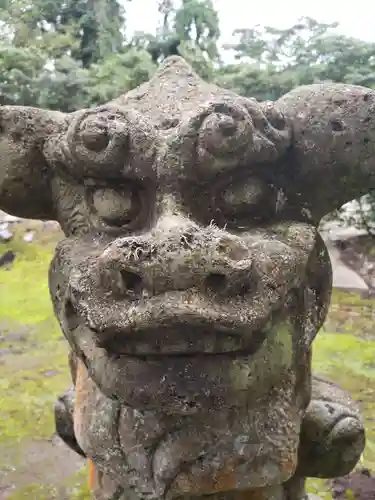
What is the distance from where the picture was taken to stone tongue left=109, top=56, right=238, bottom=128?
1.05 m

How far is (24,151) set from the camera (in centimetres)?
112

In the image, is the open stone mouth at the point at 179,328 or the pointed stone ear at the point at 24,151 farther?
the pointed stone ear at the point at 24,151

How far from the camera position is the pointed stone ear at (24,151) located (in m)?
1.12

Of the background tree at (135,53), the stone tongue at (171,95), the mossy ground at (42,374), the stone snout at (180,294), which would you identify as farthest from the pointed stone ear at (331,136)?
the background tree at (135,53)

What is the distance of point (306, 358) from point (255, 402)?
6.0 inches

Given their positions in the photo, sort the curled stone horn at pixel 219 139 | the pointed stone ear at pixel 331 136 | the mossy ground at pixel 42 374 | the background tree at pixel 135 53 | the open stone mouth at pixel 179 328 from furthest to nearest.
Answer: the background tree at pixel 135 53 → the mossy ground at pixel 42 374 → the pointed stone ear at pixel 331 136 → the curled stone horn at pixel 219 139 → the open stone mouth at pixel 179 328

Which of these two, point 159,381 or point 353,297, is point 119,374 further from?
point 353,297

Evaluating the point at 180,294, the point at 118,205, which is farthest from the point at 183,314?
the point at 118,205

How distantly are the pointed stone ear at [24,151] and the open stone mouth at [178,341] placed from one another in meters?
0.35

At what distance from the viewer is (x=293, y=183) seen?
1118 millimetres

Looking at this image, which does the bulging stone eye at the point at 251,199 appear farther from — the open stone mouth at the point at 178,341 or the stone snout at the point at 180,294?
the open stone mouth at the point at 178,341

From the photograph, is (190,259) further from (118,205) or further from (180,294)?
(118,205)

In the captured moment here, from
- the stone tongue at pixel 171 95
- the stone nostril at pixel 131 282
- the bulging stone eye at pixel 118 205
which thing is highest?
the stone tongue at pixel 171 95

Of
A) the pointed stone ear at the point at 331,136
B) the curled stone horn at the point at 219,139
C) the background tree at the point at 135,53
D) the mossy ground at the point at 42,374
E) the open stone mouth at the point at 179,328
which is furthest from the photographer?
the background tree at the point at 135,53
